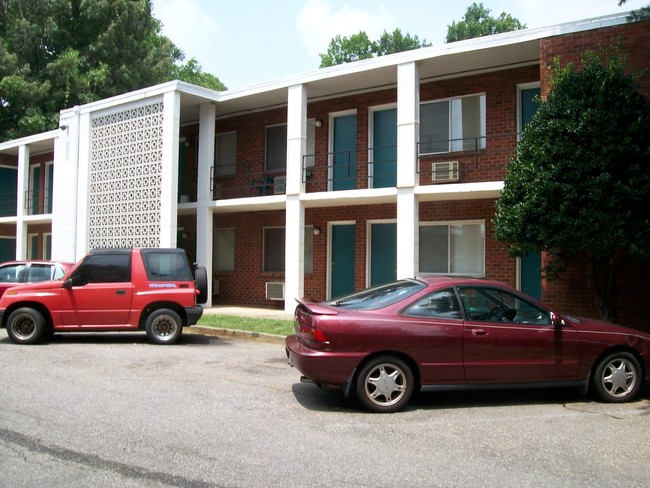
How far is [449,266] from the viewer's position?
48.7 ft

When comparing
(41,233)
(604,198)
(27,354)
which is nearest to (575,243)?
(604,198)

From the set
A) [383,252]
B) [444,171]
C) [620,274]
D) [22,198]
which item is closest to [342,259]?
[383,252]

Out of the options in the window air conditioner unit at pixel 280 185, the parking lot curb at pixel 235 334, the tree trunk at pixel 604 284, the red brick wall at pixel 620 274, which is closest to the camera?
the tree trunk at pixel 604 284

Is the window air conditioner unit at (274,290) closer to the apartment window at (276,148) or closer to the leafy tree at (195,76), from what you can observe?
the apartment window at (276,148)

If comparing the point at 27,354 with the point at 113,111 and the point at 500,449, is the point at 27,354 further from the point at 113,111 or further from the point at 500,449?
the point at 113,111

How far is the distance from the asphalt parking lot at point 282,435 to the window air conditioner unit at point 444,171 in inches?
301

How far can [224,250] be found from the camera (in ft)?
63.3

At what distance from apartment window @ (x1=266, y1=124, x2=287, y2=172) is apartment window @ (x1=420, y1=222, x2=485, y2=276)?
4.92 meters

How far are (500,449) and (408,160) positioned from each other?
9.15 metres

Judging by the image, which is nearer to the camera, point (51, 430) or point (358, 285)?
point (51, 430)

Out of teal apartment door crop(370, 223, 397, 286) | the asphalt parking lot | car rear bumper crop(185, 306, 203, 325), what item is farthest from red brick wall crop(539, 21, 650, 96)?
car rear bumper crop(185, 306, 203, 325)

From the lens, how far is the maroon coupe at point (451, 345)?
20.7 ft

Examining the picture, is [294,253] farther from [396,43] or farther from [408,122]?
[396,43]

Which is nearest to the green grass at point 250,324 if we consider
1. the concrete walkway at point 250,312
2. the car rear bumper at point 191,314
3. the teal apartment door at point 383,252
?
the concrete walkway at point 250,312
